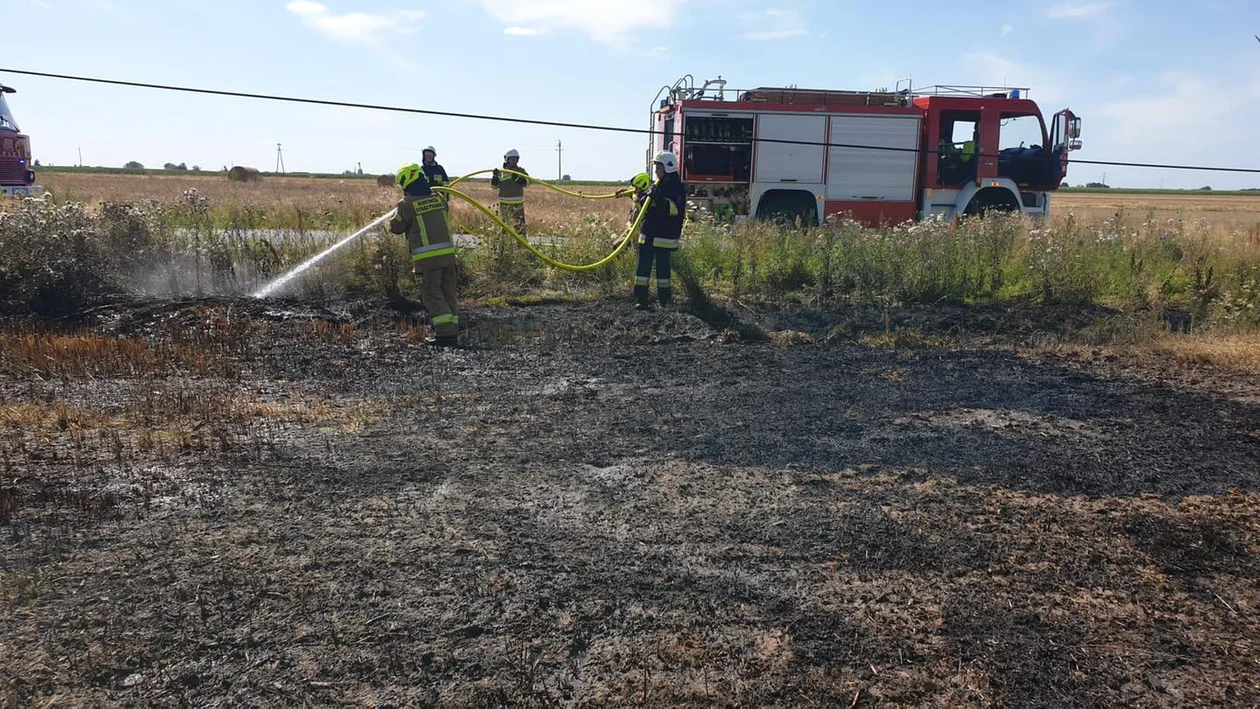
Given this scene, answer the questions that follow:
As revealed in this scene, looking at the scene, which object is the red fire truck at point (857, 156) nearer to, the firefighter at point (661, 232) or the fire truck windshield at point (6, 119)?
the firefighter at point (661, 232)

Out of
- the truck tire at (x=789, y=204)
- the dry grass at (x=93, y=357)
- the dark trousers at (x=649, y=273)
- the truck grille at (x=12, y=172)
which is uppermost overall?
the truck grille at (x=12, y=172)

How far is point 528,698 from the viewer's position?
9.21 ft

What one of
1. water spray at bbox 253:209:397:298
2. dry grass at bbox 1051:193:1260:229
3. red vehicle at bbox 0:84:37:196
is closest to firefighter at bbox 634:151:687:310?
water spray at bbox 253:209:397:298

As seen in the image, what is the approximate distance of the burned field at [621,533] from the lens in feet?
9.73

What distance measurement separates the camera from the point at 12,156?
14086 mm

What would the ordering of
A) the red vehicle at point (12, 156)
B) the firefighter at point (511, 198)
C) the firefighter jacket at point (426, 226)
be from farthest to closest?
the red vehicle at point (12, 156)
the firefighter at point (511, 198)
the firefighter jacket at point (426, 226)

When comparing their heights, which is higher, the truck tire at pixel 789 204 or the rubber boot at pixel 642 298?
the truck tire at pixel 789 204

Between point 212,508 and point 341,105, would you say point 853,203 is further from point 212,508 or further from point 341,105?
point 212,508

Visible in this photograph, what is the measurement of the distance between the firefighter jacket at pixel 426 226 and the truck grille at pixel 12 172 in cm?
934

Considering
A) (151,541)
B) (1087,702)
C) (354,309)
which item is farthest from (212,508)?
(354,309)

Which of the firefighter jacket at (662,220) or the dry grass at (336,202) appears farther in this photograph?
the dry grass at (336,202)

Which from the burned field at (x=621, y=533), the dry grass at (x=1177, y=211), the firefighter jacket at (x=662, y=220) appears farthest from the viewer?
the dry grass at (x=1177, y=211)

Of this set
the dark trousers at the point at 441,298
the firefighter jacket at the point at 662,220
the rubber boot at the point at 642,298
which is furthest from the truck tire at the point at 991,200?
the dark trousers at the point at 441,298

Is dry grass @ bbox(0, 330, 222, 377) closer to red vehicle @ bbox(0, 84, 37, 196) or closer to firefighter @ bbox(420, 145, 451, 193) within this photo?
firefighter @ bbox(420, 145, 451, 193)
